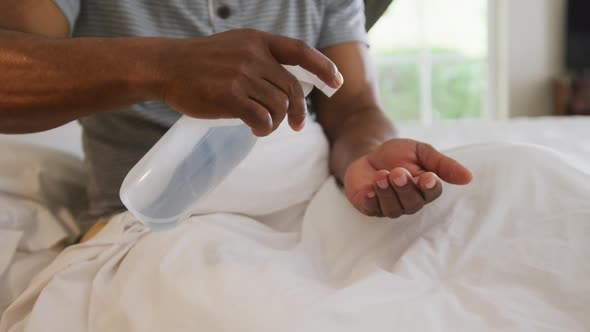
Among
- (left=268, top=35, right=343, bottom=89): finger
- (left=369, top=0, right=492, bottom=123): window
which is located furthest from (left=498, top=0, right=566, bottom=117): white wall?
(left=268, top=35, right=343, bottom=89): finger

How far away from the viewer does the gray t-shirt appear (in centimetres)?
90

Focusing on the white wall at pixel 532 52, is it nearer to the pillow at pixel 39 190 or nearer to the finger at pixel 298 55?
the pillow at pixel 39 190

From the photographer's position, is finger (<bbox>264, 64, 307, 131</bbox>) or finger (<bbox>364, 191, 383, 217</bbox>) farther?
finger (<bbox>364, 191, 383, 217</bbox>)

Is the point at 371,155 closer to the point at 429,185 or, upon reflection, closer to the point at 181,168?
the point at 429,185

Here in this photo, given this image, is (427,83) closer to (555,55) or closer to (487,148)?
(555,55)

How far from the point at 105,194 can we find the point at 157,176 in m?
0.35

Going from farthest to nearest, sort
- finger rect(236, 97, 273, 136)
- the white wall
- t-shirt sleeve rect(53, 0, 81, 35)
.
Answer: the white wall → t-shirt sleeve rect(53, 0, 81, 35) → finger rect(236, 97, 273, 136)

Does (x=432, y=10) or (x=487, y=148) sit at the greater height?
(x=487, y=148)

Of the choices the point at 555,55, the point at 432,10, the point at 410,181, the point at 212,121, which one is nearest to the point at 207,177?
the point at 212,121

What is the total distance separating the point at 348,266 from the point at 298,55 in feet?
0.90

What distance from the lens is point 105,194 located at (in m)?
0.91

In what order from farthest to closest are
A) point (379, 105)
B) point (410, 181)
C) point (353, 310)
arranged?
point (379, 105) → point (410, 181) → point (353, 310)

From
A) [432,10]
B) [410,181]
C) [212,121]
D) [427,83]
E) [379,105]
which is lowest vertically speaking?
[427,83]

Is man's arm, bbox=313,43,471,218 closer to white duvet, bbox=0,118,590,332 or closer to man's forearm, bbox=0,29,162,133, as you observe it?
white duvet, bbox=0,118,590,332
